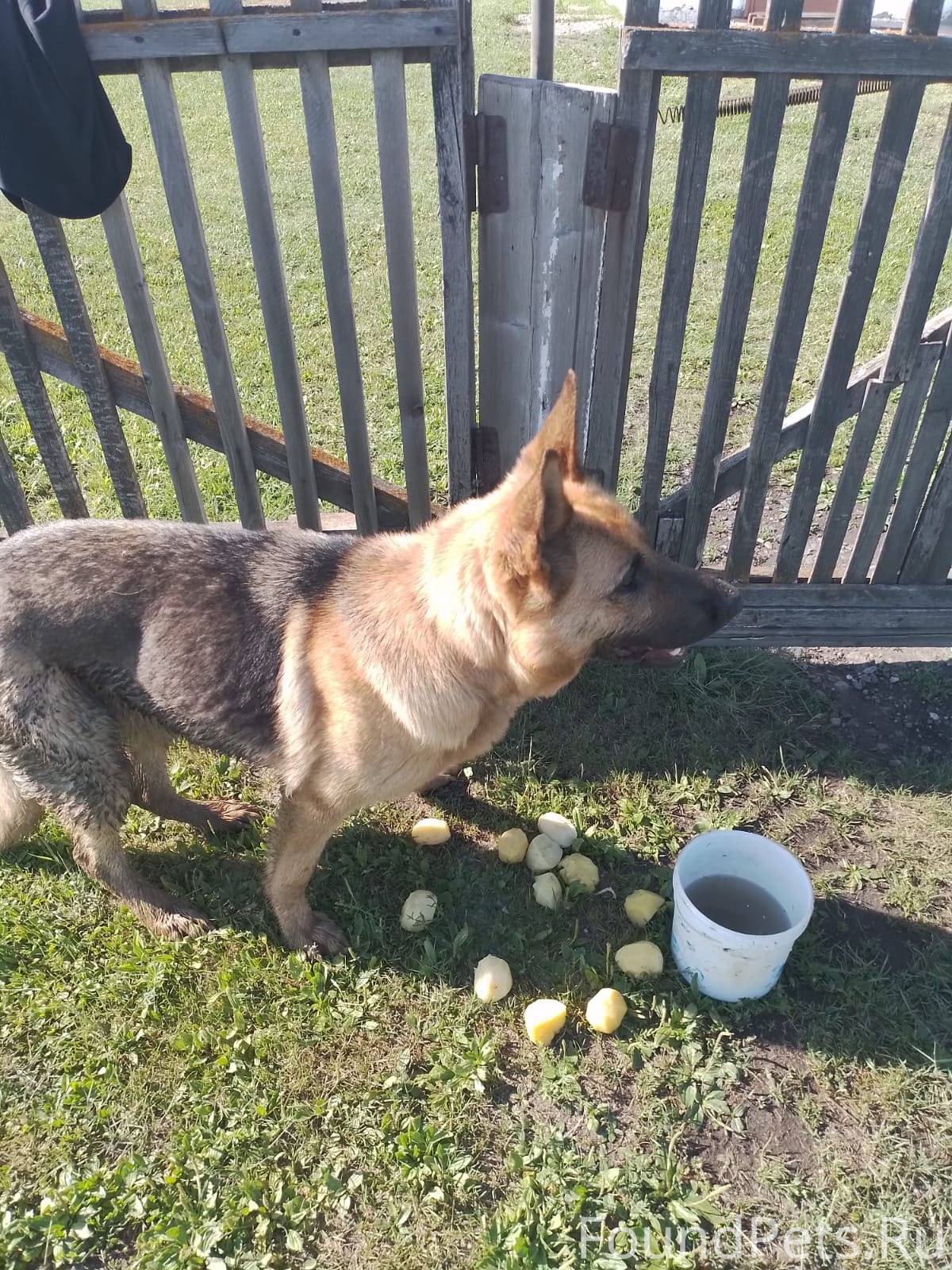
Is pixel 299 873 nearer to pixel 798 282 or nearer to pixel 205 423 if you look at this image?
pixel 205 423

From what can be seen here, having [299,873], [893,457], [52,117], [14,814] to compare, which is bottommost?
[299,873]

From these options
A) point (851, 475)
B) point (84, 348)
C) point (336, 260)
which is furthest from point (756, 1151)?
point (84, 348)

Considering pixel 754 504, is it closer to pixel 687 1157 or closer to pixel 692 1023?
pixel 692 1023

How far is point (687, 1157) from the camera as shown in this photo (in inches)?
117

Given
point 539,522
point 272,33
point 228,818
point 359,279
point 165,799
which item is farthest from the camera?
point 359,279

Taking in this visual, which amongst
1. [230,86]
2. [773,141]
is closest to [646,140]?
[773,141]

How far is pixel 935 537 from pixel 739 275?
1.80 metres

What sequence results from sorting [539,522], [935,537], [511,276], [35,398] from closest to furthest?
[539,522] → [511,276] → [35,398] → [935,537]

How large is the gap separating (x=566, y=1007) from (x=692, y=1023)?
0.48m

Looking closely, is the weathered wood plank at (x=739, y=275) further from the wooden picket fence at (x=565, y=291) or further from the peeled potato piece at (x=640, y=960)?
the peeled potato piece at (x=640, y=960)

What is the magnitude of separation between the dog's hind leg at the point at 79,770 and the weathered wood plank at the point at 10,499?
1784mm

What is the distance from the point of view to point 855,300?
3811 millimetres

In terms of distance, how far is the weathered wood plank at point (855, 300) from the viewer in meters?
3.38

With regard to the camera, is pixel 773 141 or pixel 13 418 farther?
pixel 13 418
